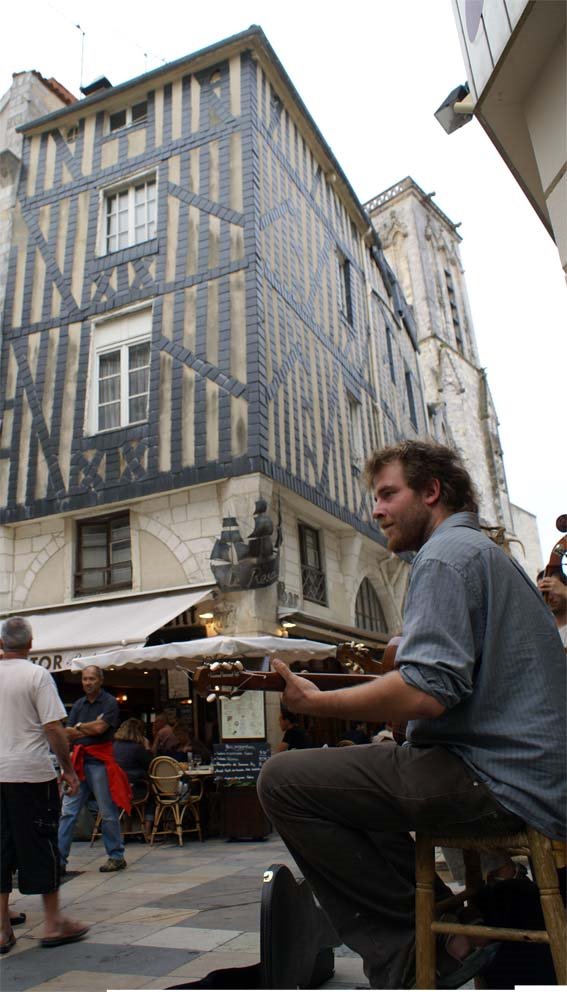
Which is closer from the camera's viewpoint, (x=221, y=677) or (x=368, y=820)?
(x=368, y=820)

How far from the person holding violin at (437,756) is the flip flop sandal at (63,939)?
2.41m

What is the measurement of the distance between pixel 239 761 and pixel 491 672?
7.07 m

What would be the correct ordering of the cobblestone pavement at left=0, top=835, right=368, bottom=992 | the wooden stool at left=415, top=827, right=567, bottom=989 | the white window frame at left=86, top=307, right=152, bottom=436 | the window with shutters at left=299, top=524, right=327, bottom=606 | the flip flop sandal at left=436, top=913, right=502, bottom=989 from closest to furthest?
the wooden stool at left=415, top=827, right=567, bottom=989, the flip flop sandal at left=436, top=913, right=502, bottom=989, the cobblestone pavement at left=0, top=835, right=368, bottom=992, the white window frame at left=86, top=307, right=152, bottom=436, the window with shutters at left=299, top=524, right=327, bottom=606

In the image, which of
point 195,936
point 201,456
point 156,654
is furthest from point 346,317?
point 195,936

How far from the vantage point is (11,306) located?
1327 centimetres

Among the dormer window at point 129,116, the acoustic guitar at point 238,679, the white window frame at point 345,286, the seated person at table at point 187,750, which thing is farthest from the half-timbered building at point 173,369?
the acoustic guitar at point 238,679

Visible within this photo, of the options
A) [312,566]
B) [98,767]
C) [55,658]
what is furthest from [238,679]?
[312,566]

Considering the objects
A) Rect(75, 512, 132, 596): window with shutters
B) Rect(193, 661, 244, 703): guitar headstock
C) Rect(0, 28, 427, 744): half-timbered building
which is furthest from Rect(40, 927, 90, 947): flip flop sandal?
Rect(75, 512, 132, 596): window with shutters

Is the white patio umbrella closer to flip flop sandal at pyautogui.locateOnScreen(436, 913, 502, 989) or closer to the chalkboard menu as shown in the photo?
the chalkboard menu

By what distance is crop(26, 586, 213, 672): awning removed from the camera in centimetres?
939

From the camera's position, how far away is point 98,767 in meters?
6.09

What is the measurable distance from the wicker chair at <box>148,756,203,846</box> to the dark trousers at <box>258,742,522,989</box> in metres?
6.36

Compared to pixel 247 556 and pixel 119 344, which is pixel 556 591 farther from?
pixel 119 344

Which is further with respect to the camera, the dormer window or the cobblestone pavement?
the dormer window
